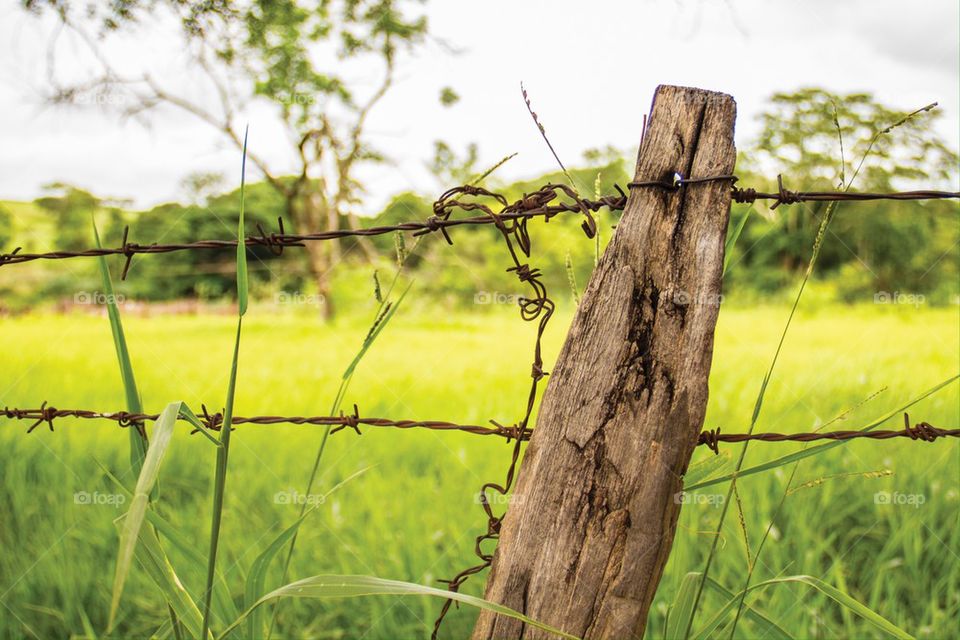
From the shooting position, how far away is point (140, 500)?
64cm

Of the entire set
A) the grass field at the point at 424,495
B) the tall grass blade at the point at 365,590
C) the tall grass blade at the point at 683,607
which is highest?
the tall grass blade at the point at 365,590

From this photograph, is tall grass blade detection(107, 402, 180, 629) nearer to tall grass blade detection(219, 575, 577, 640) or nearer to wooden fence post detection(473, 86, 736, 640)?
tall grass blade detection(219, 575, 577, 640)

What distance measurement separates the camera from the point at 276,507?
241cm

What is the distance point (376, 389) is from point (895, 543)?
2.62 m

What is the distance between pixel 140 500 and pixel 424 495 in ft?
5.86

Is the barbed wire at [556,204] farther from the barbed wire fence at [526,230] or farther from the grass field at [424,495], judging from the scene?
the grass field at [424,495]

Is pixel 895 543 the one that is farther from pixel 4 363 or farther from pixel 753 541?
pixel 4 363

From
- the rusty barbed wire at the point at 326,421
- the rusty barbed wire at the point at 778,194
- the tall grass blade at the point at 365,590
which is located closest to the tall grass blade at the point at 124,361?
the rusty barbed wire at the point at 326,421

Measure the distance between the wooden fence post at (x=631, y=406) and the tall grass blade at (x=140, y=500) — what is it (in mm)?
432

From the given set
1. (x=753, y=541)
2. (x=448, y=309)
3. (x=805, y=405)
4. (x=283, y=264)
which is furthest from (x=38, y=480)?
(x=283, y=264)

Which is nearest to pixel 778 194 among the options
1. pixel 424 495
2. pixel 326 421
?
pixel 326 421

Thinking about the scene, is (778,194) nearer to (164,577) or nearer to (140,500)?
(140,500)

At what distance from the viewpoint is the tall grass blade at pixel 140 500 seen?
601 millimetres

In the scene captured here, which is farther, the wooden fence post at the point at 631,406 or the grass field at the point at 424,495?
the grass field at the point at 424,495
